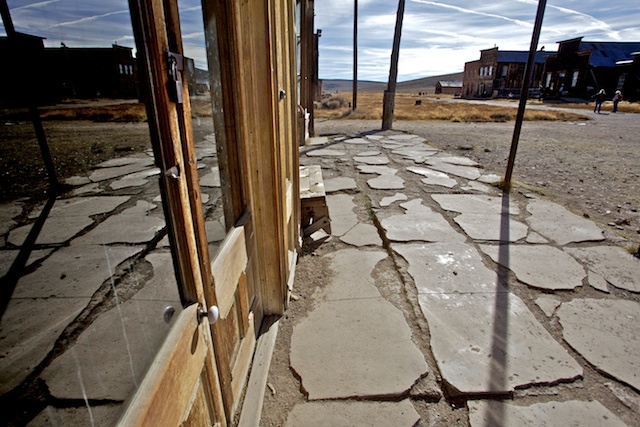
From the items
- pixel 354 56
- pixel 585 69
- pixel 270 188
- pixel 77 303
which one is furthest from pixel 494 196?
pixel 585 69

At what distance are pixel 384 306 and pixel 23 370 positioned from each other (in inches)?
73.2

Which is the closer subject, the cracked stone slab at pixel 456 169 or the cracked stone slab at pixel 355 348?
the cracked stone slab at pixel 355 348

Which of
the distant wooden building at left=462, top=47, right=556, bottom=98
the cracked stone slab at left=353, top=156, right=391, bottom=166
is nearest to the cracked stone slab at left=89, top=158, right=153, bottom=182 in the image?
the cracked stone slab at left=353, top=156, right=391, bottom=166

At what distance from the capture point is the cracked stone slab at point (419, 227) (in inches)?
117

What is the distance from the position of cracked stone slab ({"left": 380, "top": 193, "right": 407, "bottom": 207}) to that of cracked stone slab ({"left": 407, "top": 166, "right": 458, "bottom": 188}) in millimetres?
685

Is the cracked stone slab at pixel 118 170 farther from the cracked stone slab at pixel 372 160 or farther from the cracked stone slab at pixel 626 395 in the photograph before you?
the cracked stone slab at pixel 372 160

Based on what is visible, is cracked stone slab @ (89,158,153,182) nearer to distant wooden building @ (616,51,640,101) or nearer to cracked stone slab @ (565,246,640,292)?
cracked stone slab @ (565,246,640,292)

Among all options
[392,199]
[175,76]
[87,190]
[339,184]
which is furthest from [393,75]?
[87,190]

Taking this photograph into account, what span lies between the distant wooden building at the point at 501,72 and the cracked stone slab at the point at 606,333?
4882 centimetres

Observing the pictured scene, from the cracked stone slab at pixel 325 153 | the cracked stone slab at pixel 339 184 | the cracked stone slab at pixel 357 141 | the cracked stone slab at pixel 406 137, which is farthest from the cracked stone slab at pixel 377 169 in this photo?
the cracked stone slab at pixel 406 137

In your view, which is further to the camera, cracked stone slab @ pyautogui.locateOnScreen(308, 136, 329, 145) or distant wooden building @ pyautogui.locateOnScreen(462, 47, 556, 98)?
distant wooden building @ pyautogui.locateOnScreen(462, 47, 556, 98)

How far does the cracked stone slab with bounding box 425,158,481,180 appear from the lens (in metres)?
4.85

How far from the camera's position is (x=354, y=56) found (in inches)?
564

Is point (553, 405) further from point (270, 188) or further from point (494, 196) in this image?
point (494, 196)
